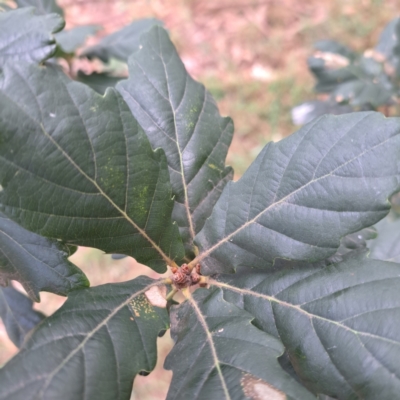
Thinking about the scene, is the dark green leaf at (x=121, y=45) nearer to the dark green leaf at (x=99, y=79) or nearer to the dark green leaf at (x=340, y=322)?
the dark green leaf at (x=99, y=79)

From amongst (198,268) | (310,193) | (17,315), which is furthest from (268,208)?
(17,315)

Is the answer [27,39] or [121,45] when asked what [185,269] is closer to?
[27,39]

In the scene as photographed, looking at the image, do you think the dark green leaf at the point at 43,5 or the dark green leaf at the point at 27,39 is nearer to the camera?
the dark green leaf at the point at 27,39

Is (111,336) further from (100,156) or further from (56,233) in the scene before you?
(100,156)

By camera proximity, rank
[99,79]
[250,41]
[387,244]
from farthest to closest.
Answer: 1. [250,41]
2. [99,79]
3. [387,244]

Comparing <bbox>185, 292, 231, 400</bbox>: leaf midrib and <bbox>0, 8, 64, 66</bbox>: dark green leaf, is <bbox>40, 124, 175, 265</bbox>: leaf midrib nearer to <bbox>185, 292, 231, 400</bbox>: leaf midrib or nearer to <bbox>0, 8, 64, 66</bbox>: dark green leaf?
<bbox>185, 292, 231, 400</bbox>: leaf midrib

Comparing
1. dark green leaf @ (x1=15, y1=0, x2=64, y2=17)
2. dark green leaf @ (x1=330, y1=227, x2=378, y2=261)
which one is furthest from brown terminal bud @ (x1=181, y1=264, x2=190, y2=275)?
dark green leaf @ (x1=15, y1=0, x2=64, y2=17)

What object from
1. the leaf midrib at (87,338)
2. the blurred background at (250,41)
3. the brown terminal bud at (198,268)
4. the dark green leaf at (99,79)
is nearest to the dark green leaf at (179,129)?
the brown terminal bud at (198,268)
